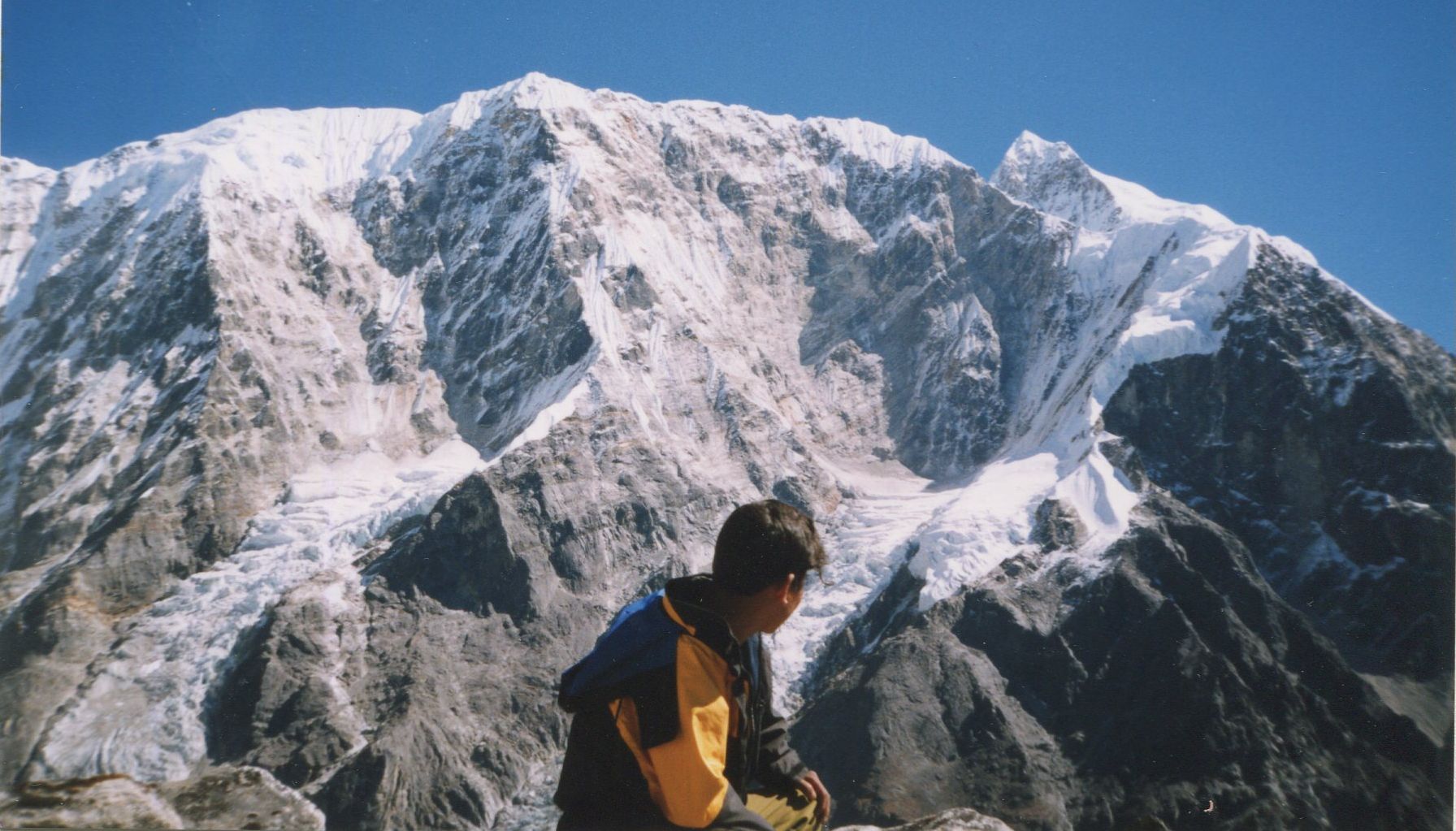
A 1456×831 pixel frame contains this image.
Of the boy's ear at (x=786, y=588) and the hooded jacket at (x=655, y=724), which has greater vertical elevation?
the boy's ear at (x=786, y=588)

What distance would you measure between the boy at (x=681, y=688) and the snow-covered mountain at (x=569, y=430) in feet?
220

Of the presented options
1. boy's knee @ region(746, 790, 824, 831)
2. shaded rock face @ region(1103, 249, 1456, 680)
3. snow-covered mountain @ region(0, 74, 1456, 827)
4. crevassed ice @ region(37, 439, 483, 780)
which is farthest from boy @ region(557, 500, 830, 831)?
shaded rock face @ region(1103, 249, 1456, 680)

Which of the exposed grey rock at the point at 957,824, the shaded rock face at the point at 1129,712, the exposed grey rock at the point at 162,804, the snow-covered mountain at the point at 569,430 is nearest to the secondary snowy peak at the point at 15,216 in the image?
the snow-covered mountain at the point at 569,430

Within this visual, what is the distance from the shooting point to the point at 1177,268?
10256 centimetres

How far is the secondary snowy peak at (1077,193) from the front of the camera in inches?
4525

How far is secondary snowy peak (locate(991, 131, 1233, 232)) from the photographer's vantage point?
115m

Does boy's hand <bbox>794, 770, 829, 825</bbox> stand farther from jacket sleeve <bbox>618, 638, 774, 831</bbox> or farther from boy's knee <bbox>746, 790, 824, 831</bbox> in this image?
jacket sleeve <bbox>618, 638, 774, 831</bbox>

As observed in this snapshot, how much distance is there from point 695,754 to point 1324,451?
101925 mm

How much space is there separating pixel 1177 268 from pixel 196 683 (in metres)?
96.1

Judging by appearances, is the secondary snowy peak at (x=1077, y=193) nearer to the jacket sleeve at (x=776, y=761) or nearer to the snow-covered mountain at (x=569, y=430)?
the snow-covered mountain at (x=569, y=430)

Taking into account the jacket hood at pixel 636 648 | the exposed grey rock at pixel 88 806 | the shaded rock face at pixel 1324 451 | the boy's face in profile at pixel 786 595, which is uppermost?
the shaded rock face at pixel 1324 451

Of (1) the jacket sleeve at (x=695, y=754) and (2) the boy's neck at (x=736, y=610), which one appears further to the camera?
(2) the boy's neck at (x=736, y=610)

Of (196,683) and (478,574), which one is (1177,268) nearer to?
(478,574)

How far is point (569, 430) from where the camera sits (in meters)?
96.4
